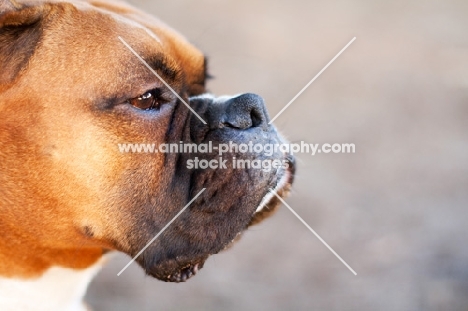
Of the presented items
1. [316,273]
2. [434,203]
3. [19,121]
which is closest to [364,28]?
[434,203]

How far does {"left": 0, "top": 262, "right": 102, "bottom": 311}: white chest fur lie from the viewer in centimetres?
272

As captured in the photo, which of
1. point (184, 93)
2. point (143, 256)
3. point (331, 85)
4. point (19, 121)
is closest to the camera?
point (19, 121)

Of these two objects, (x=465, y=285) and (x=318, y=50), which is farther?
(x=318, y=50)

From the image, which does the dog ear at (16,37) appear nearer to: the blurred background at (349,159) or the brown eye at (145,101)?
the brown eye at (145,101)

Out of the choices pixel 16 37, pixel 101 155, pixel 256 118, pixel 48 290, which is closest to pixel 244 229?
pixel 256 118

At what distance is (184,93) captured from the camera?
9.53ft

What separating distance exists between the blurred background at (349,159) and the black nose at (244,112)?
61cm

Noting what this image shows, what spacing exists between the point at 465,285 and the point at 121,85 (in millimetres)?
3174

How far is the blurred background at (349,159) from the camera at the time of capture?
4875 millimetres

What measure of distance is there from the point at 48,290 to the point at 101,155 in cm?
65

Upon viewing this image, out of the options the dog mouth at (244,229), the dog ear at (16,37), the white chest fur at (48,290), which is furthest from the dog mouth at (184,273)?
the dog ear at (16,37)

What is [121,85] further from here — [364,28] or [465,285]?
[364,28]

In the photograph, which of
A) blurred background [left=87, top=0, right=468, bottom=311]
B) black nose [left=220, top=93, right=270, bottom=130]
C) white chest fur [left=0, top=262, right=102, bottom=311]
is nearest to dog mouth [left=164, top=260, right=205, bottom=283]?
white chest fur [left=0, top=262, right=102, bottom=311]

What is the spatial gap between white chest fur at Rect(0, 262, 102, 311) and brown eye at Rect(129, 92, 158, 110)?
745mm
